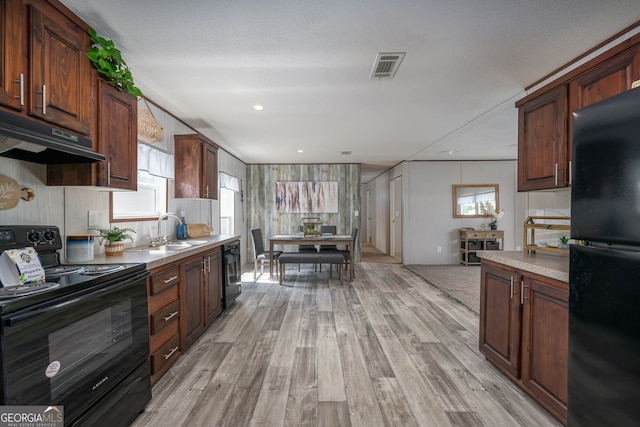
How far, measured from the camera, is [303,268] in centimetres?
623

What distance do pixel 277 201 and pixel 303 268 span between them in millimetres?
1795

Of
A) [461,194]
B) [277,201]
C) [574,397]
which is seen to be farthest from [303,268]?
[574,397]

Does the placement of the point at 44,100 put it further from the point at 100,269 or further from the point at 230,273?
the point at 230,273

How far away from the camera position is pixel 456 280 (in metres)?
5.07

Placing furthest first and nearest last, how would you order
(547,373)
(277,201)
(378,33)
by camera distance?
(277,201) < (378,33) < (547,373)

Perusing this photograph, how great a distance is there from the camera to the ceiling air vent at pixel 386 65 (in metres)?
2.13

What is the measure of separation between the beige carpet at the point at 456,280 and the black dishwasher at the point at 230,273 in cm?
300

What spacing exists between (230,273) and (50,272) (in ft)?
6.98

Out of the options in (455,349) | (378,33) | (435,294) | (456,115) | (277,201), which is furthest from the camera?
(277,201)

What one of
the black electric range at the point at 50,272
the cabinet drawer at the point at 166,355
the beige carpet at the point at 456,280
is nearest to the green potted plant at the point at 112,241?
the black electric range at the point at 50,272

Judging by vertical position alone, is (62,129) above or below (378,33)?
below

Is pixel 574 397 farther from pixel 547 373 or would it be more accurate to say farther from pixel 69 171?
pixel 69 171

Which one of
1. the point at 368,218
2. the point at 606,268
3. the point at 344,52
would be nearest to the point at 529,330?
the point at 606,268

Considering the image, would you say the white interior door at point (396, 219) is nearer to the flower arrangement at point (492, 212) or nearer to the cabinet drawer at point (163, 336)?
the flower arrangement at point (492, 212)
